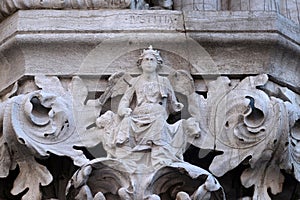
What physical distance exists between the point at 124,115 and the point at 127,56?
9.8 inches

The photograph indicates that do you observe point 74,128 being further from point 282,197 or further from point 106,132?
point 282,197

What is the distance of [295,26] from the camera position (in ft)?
21.8

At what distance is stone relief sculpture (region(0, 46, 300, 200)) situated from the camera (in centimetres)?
627

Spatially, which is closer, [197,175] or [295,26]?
[197,175]

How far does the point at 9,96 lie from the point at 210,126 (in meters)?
0.63

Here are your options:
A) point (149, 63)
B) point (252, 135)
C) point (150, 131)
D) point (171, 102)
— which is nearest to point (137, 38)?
point (149, 63)

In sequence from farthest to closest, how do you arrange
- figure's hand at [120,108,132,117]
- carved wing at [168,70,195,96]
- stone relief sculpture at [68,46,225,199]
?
carved wing at [168,70,195,96], figure's hand at [120,108,132,117], stone relief sculpture at [68,46,225,199]

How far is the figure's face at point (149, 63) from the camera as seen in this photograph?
6410 mm

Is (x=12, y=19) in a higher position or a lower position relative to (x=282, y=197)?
higher

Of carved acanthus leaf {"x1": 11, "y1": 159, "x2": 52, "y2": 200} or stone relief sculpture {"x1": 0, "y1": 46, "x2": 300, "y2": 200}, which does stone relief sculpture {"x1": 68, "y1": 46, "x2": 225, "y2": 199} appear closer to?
stone relief sculpture {"x1": 0, "y1": 46, "x2": 300, "y2": 200}

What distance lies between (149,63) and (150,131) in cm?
23

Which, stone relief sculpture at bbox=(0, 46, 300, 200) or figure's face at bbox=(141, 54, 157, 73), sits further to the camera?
figure's face at bbox=(141, 54, 157, 73)

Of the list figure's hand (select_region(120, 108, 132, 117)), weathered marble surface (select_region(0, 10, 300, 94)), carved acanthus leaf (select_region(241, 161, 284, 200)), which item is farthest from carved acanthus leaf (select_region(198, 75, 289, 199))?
figure's hand (select_region(120, 108, 132, 117))

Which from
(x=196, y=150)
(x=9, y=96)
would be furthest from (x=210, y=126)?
(x=9, y=96)
